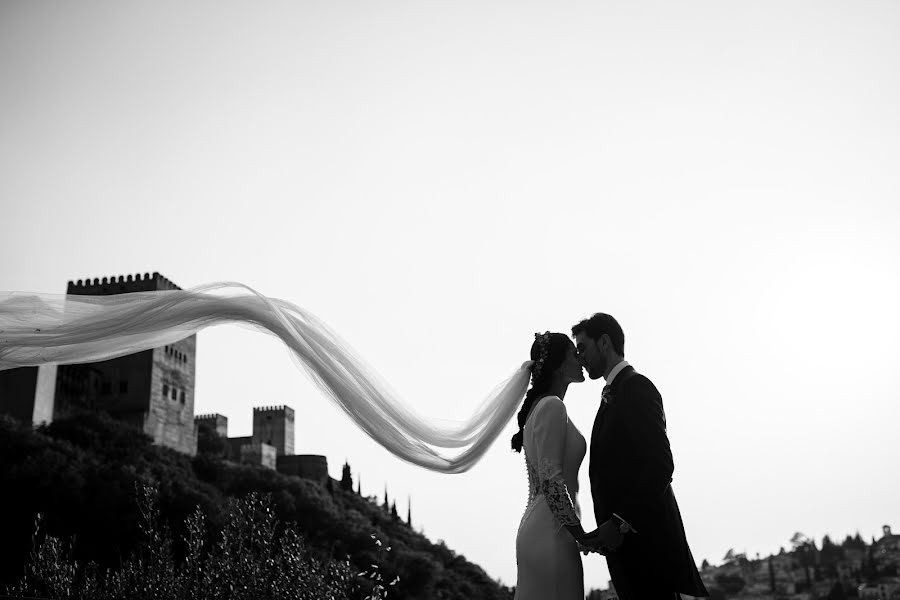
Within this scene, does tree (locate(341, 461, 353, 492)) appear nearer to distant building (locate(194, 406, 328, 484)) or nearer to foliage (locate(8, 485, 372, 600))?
distant building (locate(194, 406, 328, 484))

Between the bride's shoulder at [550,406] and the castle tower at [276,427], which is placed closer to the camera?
the bride's shoulder at [550,406]

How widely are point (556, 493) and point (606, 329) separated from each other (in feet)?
3.29

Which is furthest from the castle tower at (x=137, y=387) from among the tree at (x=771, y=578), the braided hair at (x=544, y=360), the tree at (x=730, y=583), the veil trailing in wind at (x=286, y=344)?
the tree at (x=771, y=578)

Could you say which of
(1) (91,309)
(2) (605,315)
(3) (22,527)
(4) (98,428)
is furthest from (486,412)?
(4) (98,428)

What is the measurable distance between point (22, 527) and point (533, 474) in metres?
33.7

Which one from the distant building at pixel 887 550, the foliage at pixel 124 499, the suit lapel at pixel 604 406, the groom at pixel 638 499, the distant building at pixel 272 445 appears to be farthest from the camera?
the distant building at pixel 887 550

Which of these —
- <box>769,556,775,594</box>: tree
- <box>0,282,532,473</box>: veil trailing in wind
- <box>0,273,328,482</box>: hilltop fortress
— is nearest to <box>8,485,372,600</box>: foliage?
<box>0,282,532,473</box>: veil trailing in wind

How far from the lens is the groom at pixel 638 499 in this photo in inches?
160

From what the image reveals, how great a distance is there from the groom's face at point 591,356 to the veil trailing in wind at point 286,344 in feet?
3.36

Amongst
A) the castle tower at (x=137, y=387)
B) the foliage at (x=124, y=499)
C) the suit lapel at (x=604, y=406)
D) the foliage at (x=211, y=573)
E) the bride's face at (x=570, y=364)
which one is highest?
the castle tower at (x=137, y=387)

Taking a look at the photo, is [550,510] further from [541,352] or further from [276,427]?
[276,427]

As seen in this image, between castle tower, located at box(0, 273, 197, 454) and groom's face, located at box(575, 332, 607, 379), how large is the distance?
42167 mm

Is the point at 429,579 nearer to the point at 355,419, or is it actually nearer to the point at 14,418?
the point at 14,418

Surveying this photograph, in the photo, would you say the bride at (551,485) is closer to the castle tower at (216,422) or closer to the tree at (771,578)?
the castle tower at (216,422)
